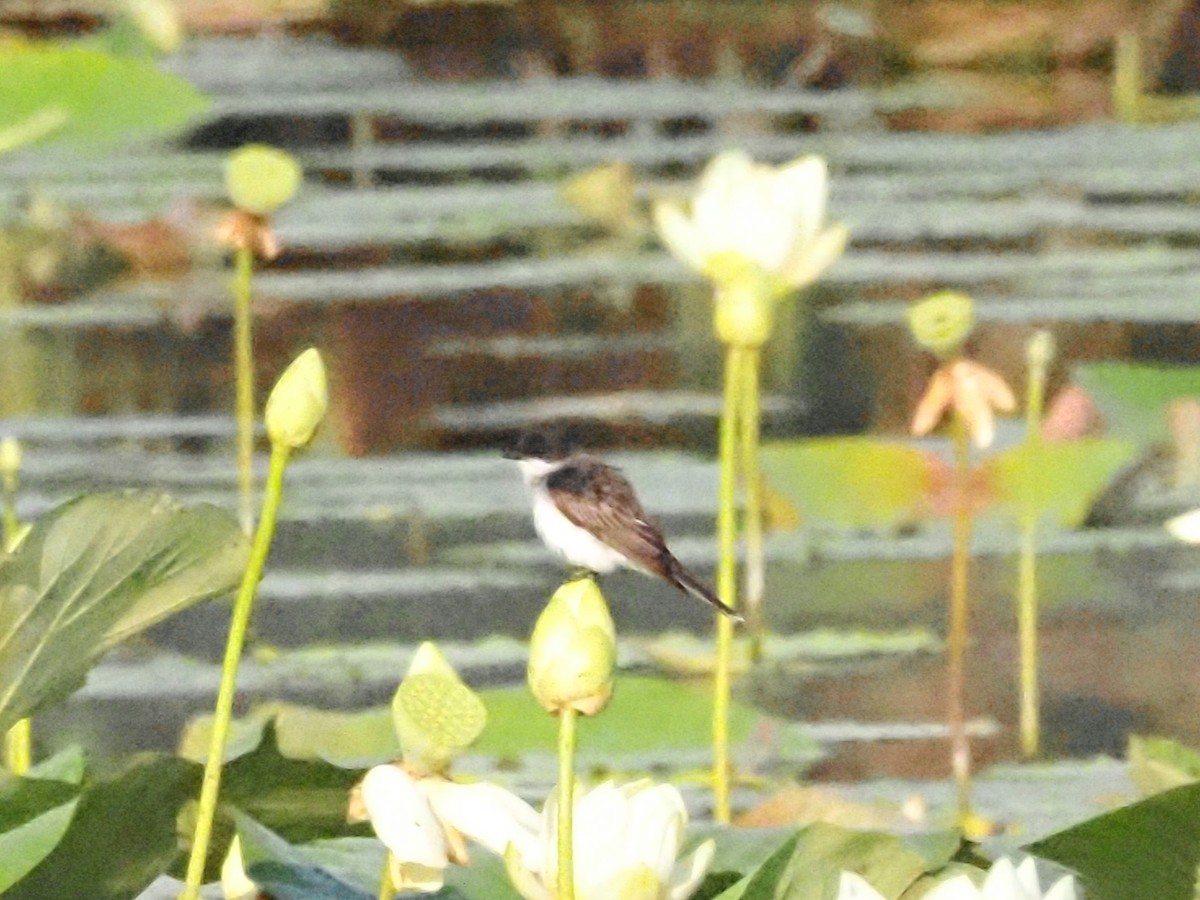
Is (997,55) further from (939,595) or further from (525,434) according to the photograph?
(525,434)

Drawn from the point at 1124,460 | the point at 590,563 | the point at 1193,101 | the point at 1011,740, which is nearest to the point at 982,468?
the point at 1124,460

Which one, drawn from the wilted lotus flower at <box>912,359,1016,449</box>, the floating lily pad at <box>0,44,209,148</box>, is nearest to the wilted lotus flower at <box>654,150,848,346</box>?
the wilted lotus flower at <box>912,359,1016,449</box>

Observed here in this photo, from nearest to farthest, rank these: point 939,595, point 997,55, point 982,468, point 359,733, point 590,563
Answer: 1. point 590,563
2. point 359,733
3. point 939,595
4. point 982,468
5. point 997,55

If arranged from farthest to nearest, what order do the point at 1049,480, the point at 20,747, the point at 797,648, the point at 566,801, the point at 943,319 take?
1. the point at 1049,480
2. the point at 797,648
3. the point at 943,319
4. the point at 20,747
5. the point at 566,801

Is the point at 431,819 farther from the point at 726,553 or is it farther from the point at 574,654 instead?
the point at 726,553

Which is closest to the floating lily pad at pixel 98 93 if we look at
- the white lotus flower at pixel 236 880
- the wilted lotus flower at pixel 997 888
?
the white lotus flower at pixel 236 880

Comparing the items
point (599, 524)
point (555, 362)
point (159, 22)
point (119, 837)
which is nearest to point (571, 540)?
point (599, 524)
